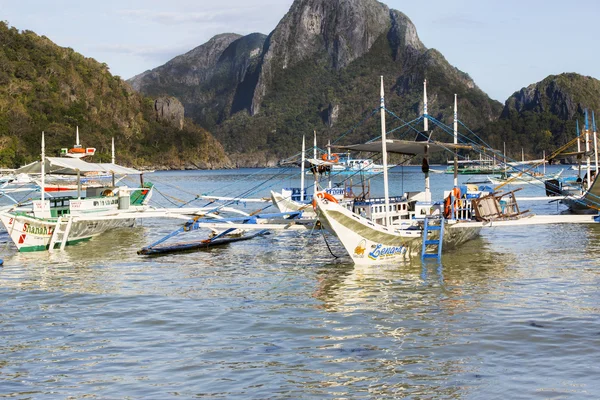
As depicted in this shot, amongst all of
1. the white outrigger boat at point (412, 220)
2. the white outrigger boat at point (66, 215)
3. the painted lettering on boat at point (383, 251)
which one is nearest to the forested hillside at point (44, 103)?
the white outrigger boat at point (66, 215)

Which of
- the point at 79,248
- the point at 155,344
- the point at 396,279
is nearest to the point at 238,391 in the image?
the point at 155,344

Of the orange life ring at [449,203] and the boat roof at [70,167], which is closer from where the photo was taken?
the orange life ring at [449,203]

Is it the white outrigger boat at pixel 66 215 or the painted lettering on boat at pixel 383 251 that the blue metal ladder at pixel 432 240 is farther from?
the white outrigger boat at pixel 66 215

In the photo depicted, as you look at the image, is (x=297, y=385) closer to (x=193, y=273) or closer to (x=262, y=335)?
(x=262, y=335)

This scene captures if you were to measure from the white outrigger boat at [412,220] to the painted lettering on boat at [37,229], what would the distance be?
39.8ft

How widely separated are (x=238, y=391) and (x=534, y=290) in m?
10.3

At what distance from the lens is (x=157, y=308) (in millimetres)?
17203

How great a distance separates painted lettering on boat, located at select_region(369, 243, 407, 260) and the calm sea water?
0.73m

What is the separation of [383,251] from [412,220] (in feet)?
9.11

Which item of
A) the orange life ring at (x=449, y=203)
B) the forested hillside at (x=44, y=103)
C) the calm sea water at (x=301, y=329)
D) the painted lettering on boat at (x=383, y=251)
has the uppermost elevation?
the forested hillside at (x=44, y=103)

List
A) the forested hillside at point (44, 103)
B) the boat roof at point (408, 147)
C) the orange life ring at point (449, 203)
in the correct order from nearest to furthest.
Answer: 1. the orange life ring at point (449, 203)
2. the boat roof at point (408, 147)
3. the forested hillside at point (44, 103)

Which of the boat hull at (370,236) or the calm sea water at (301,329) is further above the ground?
the boat hull at (370,236)

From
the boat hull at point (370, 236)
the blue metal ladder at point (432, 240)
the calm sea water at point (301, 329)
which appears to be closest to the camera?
the calm sea water at point (301, 329)

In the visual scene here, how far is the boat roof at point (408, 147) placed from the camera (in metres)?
25.6
